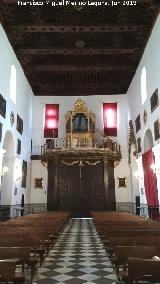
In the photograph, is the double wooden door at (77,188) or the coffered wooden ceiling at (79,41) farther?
the double wooden door at (77,188)

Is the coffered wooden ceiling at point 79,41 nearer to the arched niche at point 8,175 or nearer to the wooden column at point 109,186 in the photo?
the arched niche at point 8,175

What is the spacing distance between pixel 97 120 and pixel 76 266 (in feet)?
60.8

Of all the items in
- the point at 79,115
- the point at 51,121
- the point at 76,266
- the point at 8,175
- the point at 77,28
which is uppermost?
the point at 77,28

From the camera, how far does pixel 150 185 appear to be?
16.7m

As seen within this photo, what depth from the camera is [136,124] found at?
20.7 m

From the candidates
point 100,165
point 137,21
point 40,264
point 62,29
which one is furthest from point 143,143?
point 40,264

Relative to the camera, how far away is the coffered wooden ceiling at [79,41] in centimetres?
1588

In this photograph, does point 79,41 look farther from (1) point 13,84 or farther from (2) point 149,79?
(2) point 149,79

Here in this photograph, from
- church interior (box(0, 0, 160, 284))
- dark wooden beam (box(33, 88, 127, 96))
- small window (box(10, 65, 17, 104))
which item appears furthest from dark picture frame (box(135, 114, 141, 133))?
small window (box(10, 65, 17, 104))

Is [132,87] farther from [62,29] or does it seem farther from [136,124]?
[62,29]

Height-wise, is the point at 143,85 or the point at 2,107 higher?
the point at 143,85

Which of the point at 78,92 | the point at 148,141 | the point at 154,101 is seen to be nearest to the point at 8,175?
the point at 148,141

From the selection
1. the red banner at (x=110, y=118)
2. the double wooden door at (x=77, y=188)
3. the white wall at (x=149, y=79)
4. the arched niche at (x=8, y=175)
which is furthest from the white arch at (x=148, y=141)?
the arched niche at (x=8, y=175)

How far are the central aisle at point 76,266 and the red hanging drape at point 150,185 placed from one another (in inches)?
268
